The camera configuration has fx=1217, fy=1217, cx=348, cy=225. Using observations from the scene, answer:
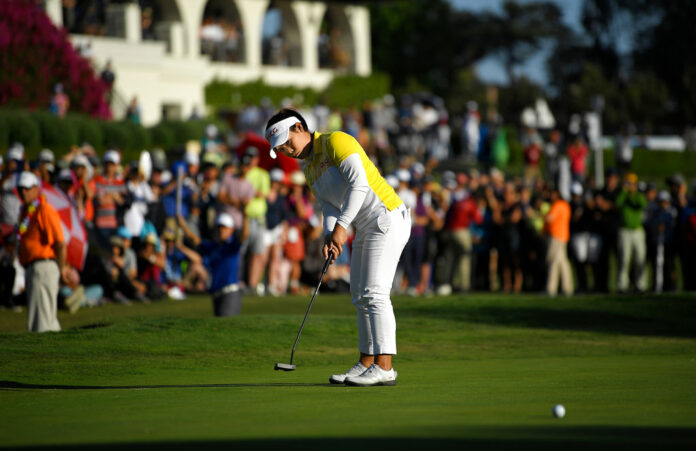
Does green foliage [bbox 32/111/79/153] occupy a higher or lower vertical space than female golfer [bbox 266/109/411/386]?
higher

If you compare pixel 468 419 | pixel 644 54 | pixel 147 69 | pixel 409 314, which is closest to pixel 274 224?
pixel 409 314

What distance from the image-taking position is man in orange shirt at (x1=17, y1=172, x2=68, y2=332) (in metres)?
12.7

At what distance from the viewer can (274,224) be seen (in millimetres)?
19859

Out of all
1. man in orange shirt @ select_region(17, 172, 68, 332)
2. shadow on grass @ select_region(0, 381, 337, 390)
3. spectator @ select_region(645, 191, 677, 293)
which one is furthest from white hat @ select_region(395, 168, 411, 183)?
shadow on grass @ select_region(0, 381, 337, 390)

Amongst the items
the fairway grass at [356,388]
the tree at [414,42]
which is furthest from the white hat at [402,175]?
the tree at [414,42]

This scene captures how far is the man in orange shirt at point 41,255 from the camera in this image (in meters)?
12.7

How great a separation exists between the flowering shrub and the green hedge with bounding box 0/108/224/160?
8.23 feet

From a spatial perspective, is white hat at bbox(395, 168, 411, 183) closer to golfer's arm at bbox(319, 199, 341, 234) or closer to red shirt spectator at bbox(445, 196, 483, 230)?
red shirt spectator at bbox(445, 196, 483, 230)

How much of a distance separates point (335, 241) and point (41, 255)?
201 inches

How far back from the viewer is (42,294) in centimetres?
1305

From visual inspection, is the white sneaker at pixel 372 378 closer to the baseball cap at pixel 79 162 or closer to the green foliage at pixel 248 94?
the baseball cap at pixel 79 162

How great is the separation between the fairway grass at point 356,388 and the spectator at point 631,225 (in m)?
3.48

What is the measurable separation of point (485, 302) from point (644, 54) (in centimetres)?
6734

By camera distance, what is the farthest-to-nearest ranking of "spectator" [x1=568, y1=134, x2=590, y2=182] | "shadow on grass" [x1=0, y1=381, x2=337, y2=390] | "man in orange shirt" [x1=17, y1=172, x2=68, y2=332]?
"spectator" [x1=568, y1=134, x2=590, y2=182]
"man in orange shirt" [x1=17, y1=172, x2=68, y2=332]
"shadow on grass" [x1=0, y1=381, x2=337, y2=390]
